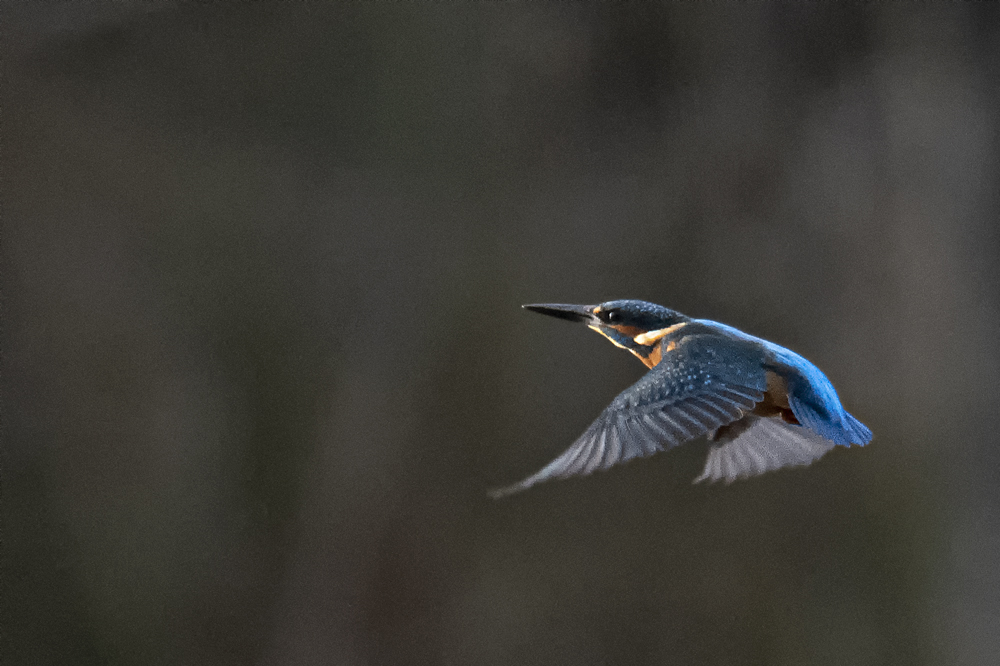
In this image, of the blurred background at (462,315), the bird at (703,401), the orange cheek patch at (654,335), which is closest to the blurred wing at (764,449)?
the bird at (703,401)

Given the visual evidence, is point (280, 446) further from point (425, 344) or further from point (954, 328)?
point (954, 328)

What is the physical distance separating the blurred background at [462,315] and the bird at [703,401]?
0.52m

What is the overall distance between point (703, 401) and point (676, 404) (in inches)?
0.6

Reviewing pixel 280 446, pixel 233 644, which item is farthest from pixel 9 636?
pixel 280 446

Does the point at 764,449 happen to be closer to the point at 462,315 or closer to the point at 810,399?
the point at 810,399

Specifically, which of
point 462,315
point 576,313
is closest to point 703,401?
point 576,313

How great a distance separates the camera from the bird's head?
1.76 ft

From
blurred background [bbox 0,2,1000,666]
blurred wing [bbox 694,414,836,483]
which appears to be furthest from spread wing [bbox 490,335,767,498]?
blurred background [bbox 0,2,1000,666]

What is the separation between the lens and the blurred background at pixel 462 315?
1.12 m

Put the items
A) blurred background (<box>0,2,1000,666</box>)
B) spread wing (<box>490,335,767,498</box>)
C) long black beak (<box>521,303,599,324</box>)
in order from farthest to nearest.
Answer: blurred background (<box>0,2,1000,666</box>), long black beak (<box>521,303,599,324</box>), spread wing (<box>490,335,767,498</box>)

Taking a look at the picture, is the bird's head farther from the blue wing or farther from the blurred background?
the blurred background

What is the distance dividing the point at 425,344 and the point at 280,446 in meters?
0.23

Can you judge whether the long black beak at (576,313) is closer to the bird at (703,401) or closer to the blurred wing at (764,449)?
the bird at (703,401)

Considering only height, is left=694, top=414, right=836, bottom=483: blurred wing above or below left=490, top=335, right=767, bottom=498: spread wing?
below
